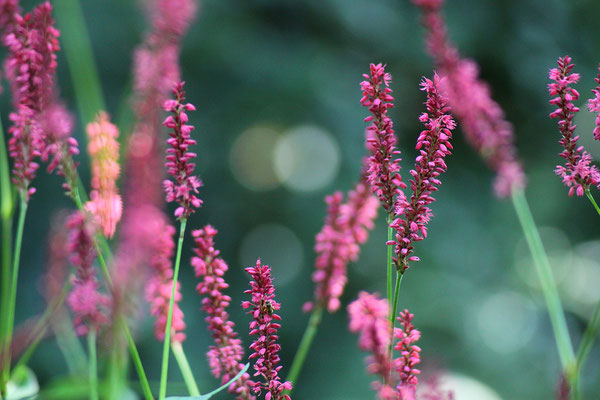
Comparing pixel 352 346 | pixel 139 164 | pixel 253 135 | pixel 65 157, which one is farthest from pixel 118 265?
pixel 253 135

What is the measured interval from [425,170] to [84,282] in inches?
9.6

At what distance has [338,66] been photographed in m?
3.36

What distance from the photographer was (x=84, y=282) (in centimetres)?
40

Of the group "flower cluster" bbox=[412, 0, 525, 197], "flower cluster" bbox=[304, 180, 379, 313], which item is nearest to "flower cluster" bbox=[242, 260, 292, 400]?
"flower cluster" bbox=[304, 180, 379, 313]

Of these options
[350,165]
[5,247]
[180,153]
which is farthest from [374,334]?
[350,165]

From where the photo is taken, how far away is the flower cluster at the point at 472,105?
0.60 metres

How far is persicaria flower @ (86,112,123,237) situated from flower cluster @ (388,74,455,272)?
0.19 metres

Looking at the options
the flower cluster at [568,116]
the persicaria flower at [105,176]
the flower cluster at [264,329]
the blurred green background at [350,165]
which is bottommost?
the flower cluster at [264,329]

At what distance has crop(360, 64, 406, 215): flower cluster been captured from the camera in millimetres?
457

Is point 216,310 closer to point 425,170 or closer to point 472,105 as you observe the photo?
point 425,170

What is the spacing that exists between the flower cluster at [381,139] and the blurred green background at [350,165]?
247cm

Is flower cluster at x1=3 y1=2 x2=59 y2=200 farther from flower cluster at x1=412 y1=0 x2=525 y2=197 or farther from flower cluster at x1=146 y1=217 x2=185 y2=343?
flower cluster at x1=412 y1=0 x2=525 y2=197

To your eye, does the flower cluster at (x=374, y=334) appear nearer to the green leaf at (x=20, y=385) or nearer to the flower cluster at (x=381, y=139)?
the flower cluster at (x=381, y=139)

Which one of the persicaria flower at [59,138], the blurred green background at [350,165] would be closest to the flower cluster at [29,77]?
the persicaria flower at [59,138]
